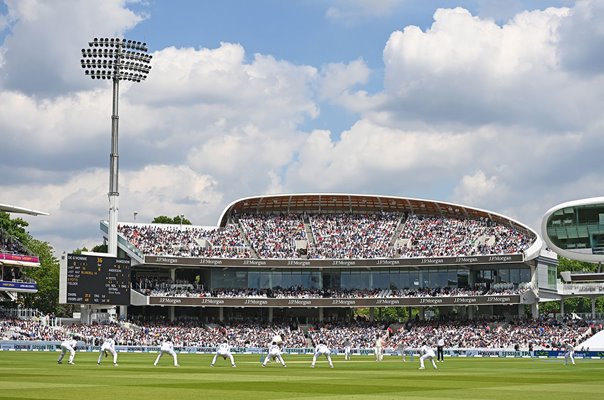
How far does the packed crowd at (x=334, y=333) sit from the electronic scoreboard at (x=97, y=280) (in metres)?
3.49

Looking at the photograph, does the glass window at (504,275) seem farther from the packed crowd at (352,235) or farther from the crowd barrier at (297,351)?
the crowd barrier at (297,351)

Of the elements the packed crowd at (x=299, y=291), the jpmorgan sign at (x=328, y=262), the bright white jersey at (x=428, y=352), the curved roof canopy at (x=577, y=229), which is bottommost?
the bright white jersey at (x=428, y=352)

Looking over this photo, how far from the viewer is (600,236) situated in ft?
274

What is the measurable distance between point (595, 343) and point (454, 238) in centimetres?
2697

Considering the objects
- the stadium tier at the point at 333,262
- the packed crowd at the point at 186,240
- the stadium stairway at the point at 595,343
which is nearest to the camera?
the stadium stairway at the point at 595,343

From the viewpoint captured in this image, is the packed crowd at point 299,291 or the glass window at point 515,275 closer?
the packed crowd at point 299,291

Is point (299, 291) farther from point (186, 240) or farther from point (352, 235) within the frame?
point (186, 240)

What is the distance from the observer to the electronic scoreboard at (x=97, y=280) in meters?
76.9

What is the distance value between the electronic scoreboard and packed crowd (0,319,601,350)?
11.5 ft

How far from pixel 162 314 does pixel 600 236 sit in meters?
45.5

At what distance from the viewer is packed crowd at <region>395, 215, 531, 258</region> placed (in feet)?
310

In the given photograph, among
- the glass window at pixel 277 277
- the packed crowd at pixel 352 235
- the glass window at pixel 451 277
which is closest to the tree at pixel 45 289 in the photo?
the glass window at pixel 277 277

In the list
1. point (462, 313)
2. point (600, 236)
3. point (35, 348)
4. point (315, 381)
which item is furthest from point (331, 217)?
point (315, 381)

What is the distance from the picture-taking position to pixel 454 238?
98812mm
